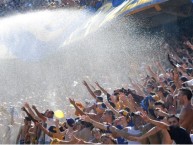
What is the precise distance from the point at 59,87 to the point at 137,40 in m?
3.46

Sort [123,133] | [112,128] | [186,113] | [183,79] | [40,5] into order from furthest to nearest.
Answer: [40,5]
[183,79]
[112,128]
[123,133]
[186,113]

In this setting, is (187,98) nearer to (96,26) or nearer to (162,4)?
(162,4)

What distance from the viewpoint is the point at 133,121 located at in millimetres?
8141

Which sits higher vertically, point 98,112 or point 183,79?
point 183,79

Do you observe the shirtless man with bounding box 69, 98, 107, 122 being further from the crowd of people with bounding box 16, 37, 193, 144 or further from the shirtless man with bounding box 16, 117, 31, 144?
the shirtless man with bounding box 16, 117, 31, 144

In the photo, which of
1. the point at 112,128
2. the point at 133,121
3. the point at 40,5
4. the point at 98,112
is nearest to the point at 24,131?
the point at 98,112

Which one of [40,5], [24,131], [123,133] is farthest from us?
[40,5]

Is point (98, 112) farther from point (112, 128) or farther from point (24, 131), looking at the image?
point (112, 128)

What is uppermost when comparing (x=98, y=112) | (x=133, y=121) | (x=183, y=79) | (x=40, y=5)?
(x=40, y=5)

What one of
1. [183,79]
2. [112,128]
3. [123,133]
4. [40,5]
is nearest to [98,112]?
[183,79]

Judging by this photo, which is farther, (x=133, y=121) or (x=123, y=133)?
(x=133, y=121)

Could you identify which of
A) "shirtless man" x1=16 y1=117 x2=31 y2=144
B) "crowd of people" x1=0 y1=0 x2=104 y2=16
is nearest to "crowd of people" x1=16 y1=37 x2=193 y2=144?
"shirtless man" x1=16 y1=117 x2=31 y2=144

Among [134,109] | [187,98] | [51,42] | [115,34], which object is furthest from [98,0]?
[187,98]

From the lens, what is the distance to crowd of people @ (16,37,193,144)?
7.20 m
